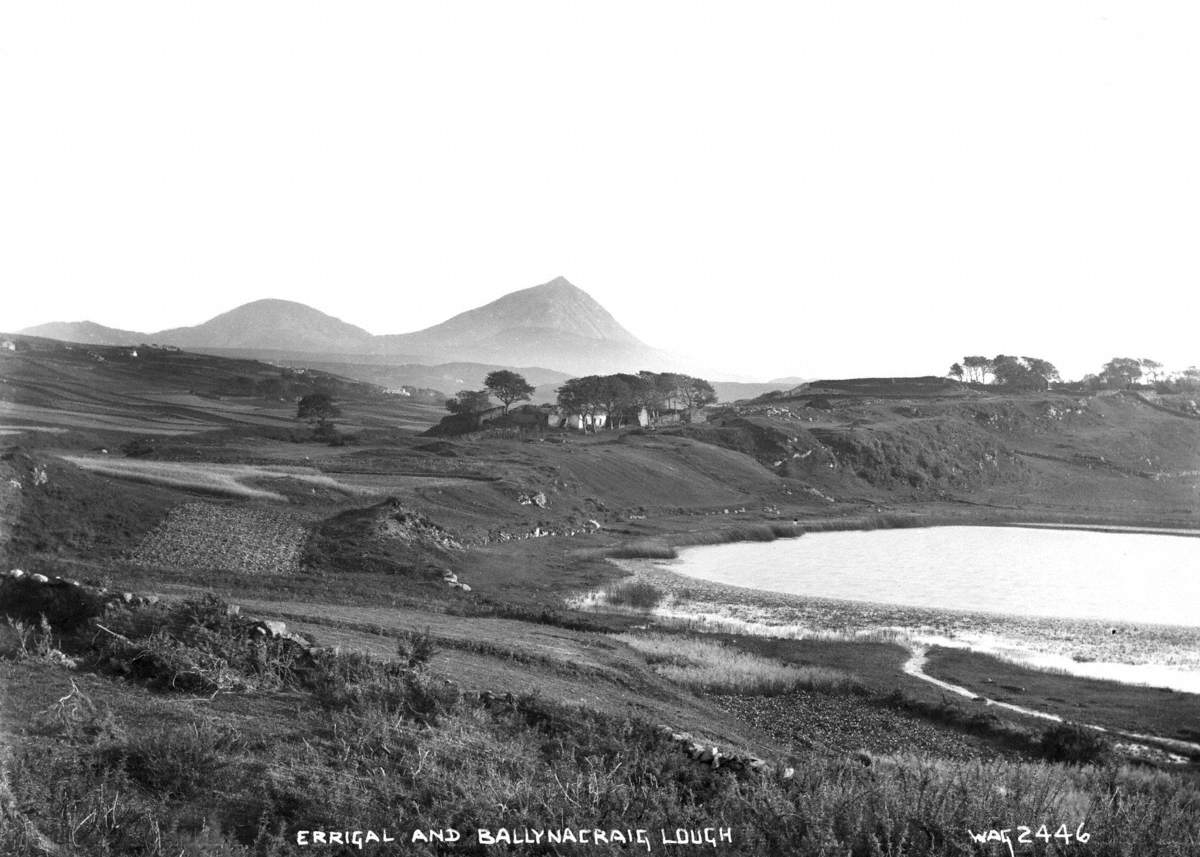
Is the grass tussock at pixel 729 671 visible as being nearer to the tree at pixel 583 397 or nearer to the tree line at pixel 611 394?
the tree line at pixel 611 394

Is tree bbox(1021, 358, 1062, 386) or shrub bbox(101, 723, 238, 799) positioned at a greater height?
tree bbox(1021, 358, 1062, 386)

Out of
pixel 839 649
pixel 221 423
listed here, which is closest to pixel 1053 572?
pixel 839 649

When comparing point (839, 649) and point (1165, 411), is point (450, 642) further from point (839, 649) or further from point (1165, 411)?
point (1165, 411)

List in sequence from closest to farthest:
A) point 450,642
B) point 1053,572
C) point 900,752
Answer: point 900,752 < point 450,642 < point 1053,572

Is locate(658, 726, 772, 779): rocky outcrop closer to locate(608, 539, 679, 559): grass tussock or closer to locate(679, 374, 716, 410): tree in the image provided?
locate(608, 539, 679, 559): grass tussock

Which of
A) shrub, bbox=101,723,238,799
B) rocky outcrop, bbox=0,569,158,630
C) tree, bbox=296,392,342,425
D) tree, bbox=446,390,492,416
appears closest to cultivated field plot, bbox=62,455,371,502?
rocky outcrop, bbox=0,569,158,630

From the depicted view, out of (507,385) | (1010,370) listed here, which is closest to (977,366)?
(1010,370)
